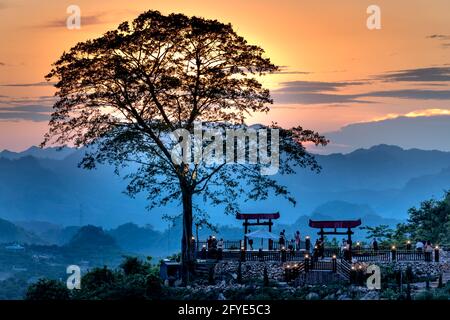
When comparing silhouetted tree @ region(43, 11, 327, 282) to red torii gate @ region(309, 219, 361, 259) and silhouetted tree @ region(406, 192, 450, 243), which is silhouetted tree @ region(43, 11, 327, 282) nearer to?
red torii gate @ region(309, 219, 361, 259)

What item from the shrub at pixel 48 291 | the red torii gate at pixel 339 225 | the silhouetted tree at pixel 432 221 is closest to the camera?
the shrub at pixel 48 291

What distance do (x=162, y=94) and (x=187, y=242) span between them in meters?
7.69

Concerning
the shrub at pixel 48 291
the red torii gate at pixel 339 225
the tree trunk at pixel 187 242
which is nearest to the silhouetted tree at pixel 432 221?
the red torii gate at pixel 339 225

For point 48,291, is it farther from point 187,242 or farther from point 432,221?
point 432,221

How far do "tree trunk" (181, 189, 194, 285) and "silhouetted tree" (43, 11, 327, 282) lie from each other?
6 centimetres

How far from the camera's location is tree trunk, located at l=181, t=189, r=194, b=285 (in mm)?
44116

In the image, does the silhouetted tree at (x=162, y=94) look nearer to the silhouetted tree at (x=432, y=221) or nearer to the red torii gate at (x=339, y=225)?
the red torii gate at (x=339, y=225)

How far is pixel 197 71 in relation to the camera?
1706 inches

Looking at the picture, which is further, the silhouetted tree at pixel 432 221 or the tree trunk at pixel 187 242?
the silhouetted tree at pixel 432 221

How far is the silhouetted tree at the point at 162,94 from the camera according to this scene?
141 feet

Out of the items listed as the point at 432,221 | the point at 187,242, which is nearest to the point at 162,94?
the point at 187,242

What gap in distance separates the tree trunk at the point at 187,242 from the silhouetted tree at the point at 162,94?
0.06 metres

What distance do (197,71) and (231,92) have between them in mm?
2012

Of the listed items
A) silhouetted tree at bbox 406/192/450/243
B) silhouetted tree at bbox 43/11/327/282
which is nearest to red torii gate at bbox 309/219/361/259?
silhouetted tree at bbox 43/11/327/282
